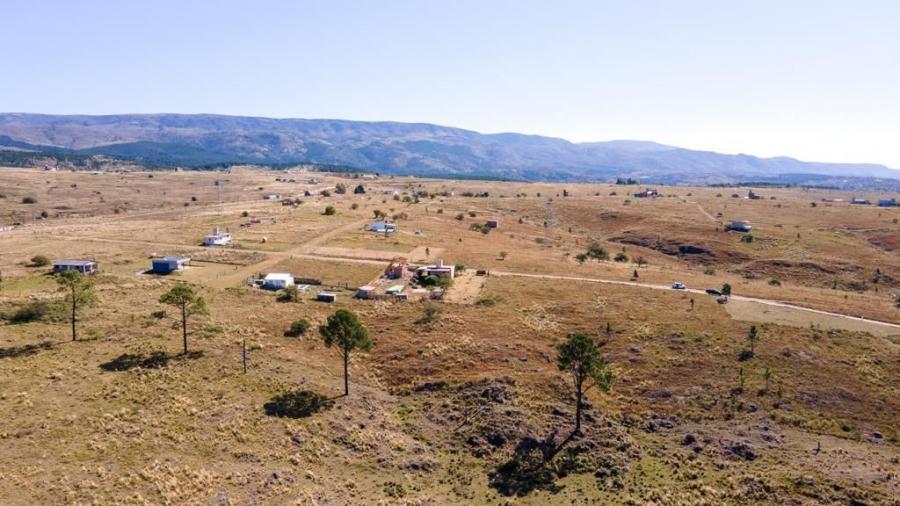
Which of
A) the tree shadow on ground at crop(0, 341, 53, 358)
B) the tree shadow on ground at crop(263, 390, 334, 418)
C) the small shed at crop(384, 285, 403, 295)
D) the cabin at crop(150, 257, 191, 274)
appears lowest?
the tree shadow on ground at crop(263, 390, 334, 418)

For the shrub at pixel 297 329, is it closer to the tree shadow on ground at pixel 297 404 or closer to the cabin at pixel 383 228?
the tree shadow on ground at pixel 297 404

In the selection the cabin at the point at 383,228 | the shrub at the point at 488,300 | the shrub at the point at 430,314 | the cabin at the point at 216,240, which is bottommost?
the shrub at the point at 430,314

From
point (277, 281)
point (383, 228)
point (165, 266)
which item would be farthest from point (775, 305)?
point (165, 266)

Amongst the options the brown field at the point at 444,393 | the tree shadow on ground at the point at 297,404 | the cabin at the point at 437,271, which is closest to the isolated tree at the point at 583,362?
the brown field at the point at 444,393

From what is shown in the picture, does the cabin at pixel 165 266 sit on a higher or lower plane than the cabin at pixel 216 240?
lower

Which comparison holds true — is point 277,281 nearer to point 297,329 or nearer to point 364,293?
point 364,293

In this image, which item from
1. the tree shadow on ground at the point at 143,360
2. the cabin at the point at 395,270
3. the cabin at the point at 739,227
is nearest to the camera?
the tree shadow on ground at the point at 143,360

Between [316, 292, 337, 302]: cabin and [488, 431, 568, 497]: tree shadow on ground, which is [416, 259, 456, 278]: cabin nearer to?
[316, 292, 337, 302]: cabin

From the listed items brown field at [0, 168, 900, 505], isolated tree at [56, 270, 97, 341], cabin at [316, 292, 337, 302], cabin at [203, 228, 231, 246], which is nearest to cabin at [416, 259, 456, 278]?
brown field at [0, 168, 900, 505]
